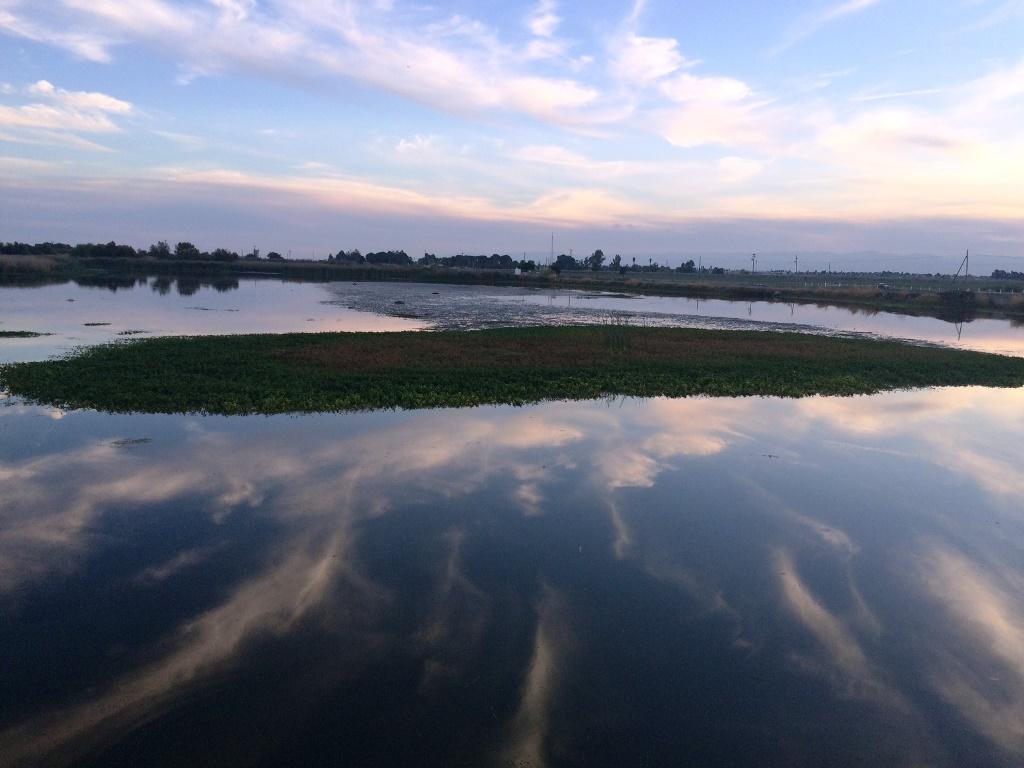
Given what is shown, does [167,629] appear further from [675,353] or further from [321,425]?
[675,353]

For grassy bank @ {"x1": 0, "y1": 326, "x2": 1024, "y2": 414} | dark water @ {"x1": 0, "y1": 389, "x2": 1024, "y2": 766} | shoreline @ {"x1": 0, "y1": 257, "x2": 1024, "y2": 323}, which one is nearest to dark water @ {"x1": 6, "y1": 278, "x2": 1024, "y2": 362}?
grassy bank @ {"x1": 0, "y1": 326, "x2": 1024, "y2": 414}

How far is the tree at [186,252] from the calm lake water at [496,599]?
462ft

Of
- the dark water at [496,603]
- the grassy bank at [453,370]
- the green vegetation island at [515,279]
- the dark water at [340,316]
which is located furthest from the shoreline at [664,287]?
the dark water at [496,603]

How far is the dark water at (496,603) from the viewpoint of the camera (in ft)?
20.5

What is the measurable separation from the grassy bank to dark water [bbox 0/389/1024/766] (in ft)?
11.4

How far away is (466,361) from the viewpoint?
25141 mm

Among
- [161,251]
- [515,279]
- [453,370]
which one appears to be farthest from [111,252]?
[453,370]

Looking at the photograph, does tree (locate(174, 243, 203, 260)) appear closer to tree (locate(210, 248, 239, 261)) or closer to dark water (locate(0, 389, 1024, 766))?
tree (locate(210, 248, 239, 261))

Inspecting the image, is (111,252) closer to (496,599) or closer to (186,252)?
(186,252)

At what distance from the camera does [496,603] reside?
8430 millimetres

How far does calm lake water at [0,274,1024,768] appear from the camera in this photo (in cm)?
625

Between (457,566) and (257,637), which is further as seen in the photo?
(457,566)

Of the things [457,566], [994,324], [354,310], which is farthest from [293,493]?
[994,324]

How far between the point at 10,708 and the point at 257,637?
2274 mm
